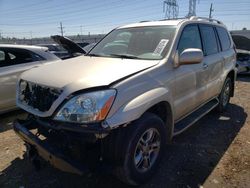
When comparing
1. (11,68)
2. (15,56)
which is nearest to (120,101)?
(11,68)

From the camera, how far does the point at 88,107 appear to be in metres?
2.42

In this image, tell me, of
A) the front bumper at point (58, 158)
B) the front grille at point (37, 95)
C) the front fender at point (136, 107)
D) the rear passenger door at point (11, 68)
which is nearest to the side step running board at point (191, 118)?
the front fender at point (136, 107)

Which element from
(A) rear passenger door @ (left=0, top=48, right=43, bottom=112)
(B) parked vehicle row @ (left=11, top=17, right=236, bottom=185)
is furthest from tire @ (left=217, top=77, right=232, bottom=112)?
(A) rear passenger door @ (left=0, top=48, right=43, bottom=112)

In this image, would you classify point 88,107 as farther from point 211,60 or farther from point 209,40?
point 209,40

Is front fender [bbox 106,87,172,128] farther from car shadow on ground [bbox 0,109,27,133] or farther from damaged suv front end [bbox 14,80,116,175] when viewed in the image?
car shadow on ground [bbox 0,109,27,133]

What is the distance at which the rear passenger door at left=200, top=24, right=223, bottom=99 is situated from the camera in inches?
173

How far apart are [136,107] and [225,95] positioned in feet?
12.6

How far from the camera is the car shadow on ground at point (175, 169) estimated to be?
309cm

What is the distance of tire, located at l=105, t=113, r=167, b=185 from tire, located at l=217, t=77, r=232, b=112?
2.76 metres

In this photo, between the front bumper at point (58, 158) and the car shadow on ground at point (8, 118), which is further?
the car shadow on ground at point (8, 118)

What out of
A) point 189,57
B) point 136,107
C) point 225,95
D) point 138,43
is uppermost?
point 138,43

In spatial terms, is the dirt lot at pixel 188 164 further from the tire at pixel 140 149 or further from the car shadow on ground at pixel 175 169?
the tire at pixel 140 149

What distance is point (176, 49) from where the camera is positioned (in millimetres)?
3473

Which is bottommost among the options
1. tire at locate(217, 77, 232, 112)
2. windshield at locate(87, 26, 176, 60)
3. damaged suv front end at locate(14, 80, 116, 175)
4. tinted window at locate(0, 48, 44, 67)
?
tire at locate(217, 77, 232, 112)
